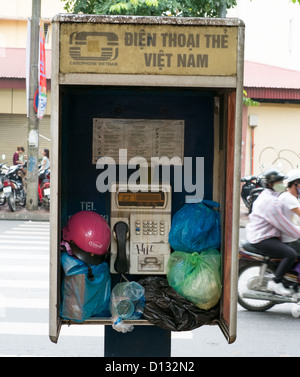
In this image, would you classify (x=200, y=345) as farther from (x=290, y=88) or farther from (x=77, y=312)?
(x=290, y=88)

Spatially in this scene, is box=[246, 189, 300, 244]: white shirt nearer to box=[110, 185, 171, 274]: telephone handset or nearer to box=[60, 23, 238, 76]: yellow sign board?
box=[110, 185, 171, 274]: telephone handset

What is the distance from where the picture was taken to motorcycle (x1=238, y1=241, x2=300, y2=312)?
5.51 metres

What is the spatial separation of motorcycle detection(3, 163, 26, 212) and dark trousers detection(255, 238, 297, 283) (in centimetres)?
757

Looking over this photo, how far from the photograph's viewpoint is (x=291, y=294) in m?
5.51

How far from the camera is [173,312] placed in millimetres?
2969

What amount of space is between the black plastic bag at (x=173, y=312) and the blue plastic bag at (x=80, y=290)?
26cm

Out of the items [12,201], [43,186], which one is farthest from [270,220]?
[43,186]

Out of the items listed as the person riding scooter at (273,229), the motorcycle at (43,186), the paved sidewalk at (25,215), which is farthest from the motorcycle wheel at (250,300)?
the motorcycle at (43,186)

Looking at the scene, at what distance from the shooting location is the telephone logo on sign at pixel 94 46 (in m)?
2.54

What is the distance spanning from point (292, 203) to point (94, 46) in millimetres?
3325

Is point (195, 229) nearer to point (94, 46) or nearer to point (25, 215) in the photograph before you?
point (94, 46)
